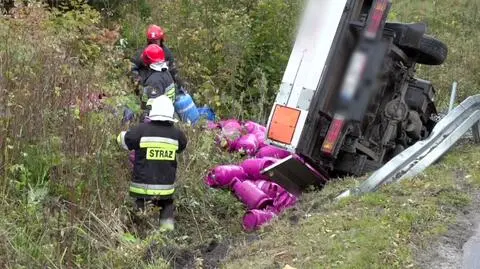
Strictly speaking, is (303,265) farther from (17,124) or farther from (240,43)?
(240,43)

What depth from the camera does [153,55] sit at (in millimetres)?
7699

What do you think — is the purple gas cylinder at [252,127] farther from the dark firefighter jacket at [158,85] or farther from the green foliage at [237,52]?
the dark firefighter jacket at [158,85]

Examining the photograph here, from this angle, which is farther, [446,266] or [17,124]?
[17,124]

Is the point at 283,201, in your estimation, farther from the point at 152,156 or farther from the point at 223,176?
the point at 152,156

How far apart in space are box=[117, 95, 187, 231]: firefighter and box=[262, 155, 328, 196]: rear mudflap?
0.90m

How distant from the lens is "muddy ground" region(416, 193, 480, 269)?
13.5 ft

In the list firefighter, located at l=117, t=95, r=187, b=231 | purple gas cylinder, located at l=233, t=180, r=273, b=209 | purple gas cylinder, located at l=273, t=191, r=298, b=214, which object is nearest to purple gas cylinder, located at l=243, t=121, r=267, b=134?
purple gas cylinder, located at l=233, t=180, r=273, b=209

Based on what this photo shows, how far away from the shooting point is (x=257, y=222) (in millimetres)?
5898

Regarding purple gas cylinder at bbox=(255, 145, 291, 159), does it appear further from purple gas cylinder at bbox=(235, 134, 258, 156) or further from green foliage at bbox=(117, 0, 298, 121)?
green foliage at bbox=(117, 0, 298, 121)

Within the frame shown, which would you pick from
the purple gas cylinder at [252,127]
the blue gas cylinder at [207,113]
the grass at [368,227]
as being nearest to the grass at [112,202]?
the grass at [368,227]

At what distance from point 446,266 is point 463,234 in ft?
1.81

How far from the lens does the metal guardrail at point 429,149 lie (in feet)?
18.0

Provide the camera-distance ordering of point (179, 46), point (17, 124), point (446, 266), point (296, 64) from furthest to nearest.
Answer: point (179, 46), point (296, 64), point (17, 124), point (446, 266)

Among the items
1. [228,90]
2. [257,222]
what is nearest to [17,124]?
[257,222]
